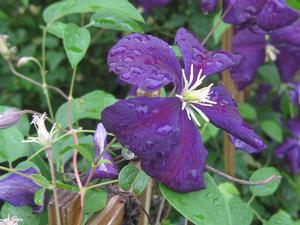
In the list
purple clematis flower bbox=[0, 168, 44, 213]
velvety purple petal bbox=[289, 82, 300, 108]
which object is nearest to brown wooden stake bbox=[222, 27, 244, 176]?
velvety purple petal bbox=[289, 82, 300, 108]

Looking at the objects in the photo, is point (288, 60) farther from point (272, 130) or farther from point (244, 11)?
point (244, 11)

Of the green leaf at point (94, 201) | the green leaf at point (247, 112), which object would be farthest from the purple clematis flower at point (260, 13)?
the green leaf at point (247, 112)

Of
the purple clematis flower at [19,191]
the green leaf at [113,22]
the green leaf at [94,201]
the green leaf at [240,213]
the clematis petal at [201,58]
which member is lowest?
the green leaf at [240,213]

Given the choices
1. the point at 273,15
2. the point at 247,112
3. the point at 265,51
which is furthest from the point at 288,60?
the point at 273,15

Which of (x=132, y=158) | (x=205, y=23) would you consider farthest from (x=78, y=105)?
(x=205, y=23)

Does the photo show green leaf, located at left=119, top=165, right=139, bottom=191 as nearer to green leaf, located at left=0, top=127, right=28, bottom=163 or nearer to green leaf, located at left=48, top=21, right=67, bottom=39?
green leaf, located at left=0, top=127, right=28, bottom=163

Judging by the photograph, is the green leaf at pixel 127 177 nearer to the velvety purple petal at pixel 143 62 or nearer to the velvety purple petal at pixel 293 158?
the velvety purple petal at pixel 143 62
